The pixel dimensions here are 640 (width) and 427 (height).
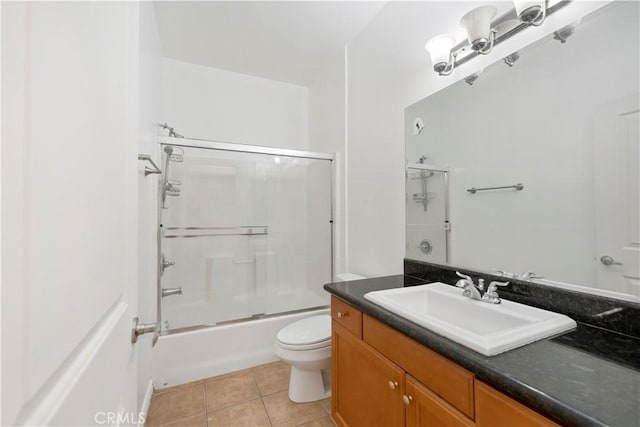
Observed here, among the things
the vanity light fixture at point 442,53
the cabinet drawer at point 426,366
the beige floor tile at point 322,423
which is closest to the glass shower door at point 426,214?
the vanity light fixture at point 442,53

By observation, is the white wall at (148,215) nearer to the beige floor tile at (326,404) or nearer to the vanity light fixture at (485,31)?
the beige floor tile at (326,404)

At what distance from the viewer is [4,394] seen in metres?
0.24

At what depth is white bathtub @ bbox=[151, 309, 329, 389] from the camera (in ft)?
6.17

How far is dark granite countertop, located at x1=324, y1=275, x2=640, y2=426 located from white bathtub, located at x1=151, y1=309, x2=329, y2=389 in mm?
1577

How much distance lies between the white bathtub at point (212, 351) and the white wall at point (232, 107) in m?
1.92

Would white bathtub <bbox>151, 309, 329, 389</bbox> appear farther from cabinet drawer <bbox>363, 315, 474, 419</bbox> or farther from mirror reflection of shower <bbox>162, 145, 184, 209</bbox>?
cabinet drawer <bbox>363, 315, 474, 419</bbox>

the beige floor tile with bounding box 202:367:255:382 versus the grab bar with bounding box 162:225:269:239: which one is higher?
the grab bar with bounding box 162:225:269:239

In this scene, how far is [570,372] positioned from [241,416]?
64.6 inches

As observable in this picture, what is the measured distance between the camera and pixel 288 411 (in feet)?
5.34

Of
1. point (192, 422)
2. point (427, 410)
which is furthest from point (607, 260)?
point (192, 422)

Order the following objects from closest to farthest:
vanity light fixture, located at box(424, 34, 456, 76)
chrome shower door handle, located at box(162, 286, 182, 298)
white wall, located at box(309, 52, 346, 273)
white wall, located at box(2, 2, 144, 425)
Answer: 1. white wall, located at box(2, 2, 144, 425)
2. vanity light fixture, located at box(424, 34, 456, 76)
3. chrome shower door handle, located at box(162, 286, 182, 298)
4. white wall, located at box(309, 52, 346, 273)

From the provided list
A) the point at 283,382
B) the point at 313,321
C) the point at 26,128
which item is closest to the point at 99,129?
the point at 26,128

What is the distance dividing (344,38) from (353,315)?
7.59 ft

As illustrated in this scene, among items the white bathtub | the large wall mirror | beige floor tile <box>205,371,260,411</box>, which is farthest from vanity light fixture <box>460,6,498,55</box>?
beige floor tile <box>205,371,260,411</box>
